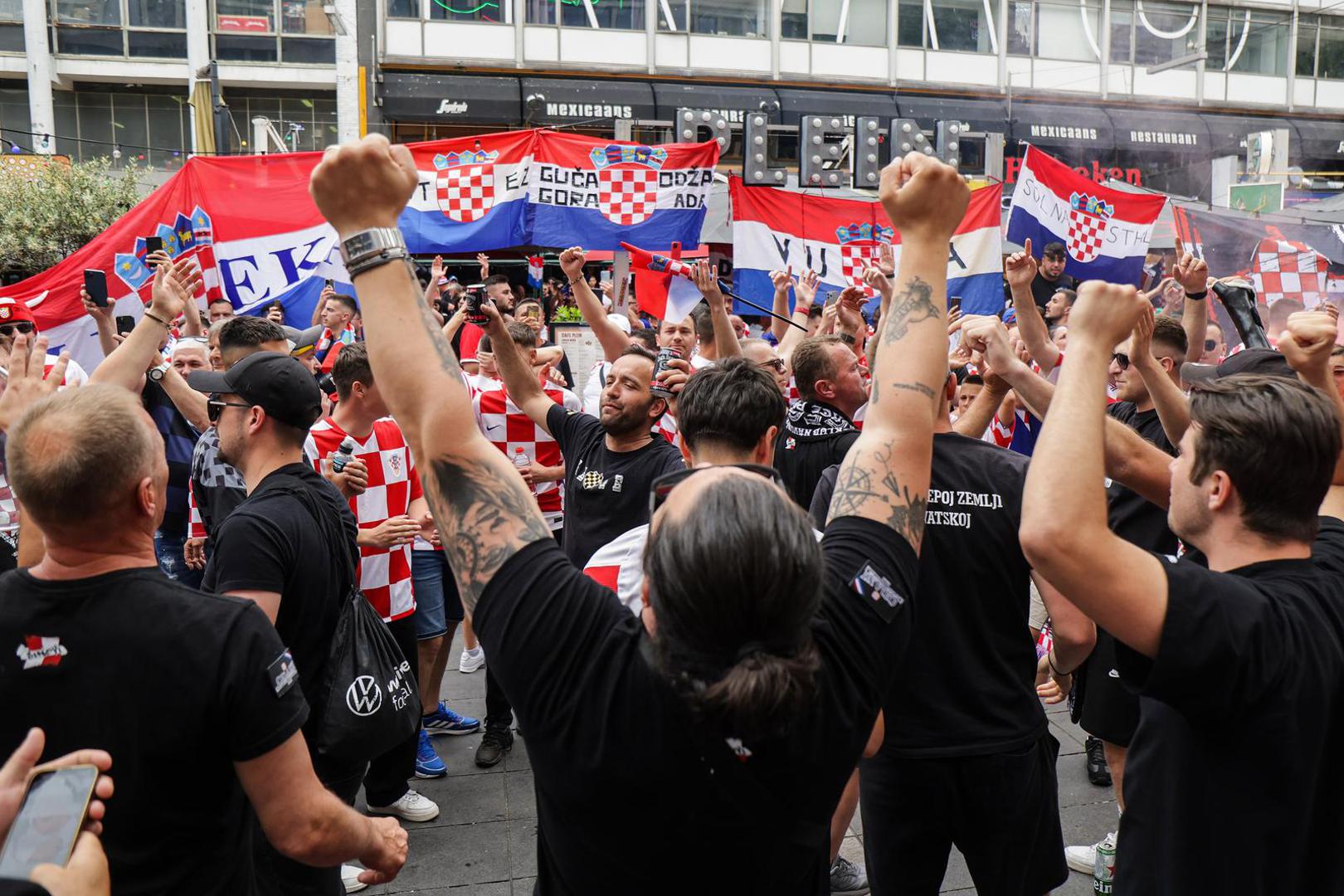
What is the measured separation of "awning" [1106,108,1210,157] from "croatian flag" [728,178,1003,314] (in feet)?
72.6

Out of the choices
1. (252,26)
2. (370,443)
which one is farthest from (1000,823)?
(252,26)

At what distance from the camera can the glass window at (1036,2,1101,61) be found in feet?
92.3

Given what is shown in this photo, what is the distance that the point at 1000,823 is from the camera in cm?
283

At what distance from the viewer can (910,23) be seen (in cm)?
2794

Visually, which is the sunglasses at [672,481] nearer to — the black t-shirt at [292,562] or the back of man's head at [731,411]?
the back of man's head at [731,411]

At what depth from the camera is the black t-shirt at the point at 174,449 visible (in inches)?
210

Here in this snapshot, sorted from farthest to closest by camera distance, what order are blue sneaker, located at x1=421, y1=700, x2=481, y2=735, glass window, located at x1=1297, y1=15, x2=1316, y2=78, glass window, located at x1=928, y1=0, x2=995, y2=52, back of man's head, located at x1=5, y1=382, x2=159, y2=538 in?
glass window, located at x1=1297, y1=15, x2=1316, y2=78
glass window, located at x1=928, y1=0, x2=995, y2=52
blue sneaker, located at x1=421, y1=700, x2=481, y2=735
back of man's head, located at x1=5, y1=382, x2=159, y2=538

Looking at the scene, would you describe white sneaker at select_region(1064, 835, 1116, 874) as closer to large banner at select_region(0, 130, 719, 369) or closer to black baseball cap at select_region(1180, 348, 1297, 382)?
black baseball cap at select_region(1180, 348, 1297, 382)

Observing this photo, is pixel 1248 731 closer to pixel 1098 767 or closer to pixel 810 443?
pixel 810 443

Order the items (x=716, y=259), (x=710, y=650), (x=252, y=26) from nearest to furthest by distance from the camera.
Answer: (x=710, y=650) < (x=716, y=259) < (x=252, y=26)

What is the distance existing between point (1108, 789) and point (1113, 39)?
96.7 feet

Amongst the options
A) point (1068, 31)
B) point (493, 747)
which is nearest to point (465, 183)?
point (493, 747)

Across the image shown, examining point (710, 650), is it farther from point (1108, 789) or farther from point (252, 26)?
point (252, 26)

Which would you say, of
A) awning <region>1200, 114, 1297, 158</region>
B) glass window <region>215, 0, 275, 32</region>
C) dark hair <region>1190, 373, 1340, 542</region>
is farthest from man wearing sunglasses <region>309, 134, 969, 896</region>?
awning <region>1200, 114, 1297, 158</region>
